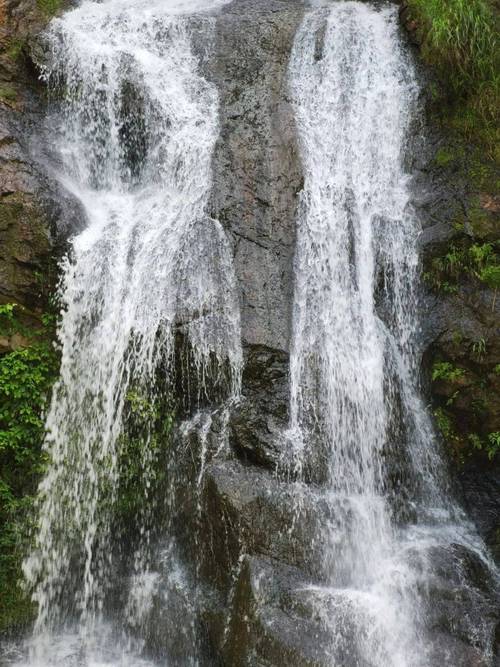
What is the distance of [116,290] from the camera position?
7.49 metres

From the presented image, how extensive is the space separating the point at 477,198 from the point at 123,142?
5.20 meters

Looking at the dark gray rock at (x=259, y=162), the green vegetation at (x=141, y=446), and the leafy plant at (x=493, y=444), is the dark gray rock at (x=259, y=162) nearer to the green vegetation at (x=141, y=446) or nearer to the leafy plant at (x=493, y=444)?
the green vegetation at (x=141, y=446)

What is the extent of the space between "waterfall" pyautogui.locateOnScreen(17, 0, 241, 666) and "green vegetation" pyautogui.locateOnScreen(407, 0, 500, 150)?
3434 mm

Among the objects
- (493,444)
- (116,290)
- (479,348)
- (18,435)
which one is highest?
(116,290)

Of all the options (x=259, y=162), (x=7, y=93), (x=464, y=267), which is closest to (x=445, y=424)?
(x=464, y=267)

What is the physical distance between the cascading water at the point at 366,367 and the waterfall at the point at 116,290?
1.14 m

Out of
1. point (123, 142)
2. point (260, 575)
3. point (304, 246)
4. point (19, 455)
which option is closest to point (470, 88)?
point (304, 246)

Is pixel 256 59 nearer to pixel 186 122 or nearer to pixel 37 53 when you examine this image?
pixel 186 122

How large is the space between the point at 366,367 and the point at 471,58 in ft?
15.9

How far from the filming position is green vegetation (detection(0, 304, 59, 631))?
21.5ft

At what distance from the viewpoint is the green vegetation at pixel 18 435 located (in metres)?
6.57

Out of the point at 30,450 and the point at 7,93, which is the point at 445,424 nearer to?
the point at 30,450

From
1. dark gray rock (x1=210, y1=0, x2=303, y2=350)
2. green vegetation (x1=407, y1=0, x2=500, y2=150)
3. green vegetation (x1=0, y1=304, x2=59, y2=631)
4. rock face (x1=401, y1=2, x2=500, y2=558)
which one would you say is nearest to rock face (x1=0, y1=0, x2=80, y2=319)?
green vegetation (x1=0, y1=304, x2=59, y2=631)

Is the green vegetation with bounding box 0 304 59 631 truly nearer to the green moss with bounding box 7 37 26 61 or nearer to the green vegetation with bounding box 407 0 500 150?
the green moss with bounding box 7 37 26 61
